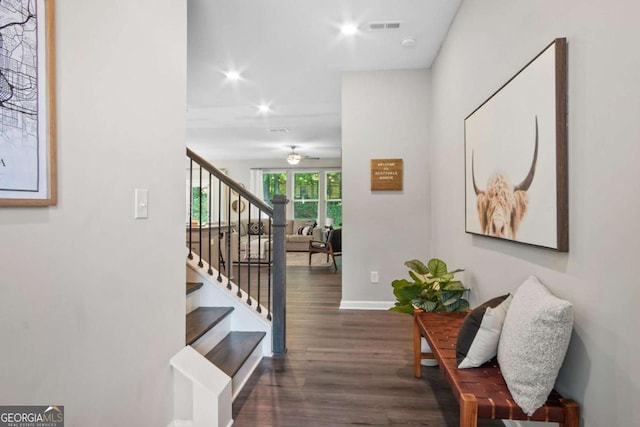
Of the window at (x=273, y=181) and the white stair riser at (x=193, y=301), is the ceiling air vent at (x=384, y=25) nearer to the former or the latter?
the white stair riser at (x=193, y=301)

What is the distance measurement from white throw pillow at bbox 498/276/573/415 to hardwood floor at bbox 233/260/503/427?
2.55 ft

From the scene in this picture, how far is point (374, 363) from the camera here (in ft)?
8.66

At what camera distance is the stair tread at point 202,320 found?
6.95ft

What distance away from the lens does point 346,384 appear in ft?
7.65

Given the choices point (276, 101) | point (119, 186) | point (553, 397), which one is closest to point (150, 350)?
point (119, 186)

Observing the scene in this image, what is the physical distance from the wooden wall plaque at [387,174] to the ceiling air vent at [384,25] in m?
1.37

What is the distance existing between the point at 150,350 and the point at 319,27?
9.16 ft

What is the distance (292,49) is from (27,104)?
2849 millimetres

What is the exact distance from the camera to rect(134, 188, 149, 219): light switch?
148 cm

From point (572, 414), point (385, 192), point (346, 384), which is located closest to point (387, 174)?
point (385, 192)

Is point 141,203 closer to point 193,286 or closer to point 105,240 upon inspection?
point 105,240

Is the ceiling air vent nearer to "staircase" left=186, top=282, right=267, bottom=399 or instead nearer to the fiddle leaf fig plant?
the fiddle leaf fig plant

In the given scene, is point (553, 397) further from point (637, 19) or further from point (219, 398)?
point (219, 398)

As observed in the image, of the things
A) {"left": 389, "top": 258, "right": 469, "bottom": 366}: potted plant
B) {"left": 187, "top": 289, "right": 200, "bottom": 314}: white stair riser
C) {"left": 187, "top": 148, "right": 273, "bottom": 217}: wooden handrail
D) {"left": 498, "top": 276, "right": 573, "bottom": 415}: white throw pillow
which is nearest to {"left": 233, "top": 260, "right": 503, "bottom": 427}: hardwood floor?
{"left": 389, "top": 258, "right": 469, "bottom": 366}: potted plant
